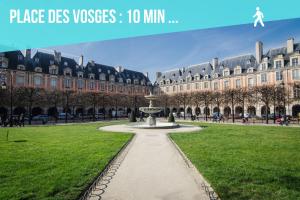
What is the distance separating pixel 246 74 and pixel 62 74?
3647 centimetres

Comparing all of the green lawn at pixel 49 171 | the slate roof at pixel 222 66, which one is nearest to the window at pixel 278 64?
the slate roof at pixel 222 66

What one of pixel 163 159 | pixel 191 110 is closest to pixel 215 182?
pixel 163 159

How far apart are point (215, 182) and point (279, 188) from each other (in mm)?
1315

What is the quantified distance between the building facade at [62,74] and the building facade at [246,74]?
10413mm

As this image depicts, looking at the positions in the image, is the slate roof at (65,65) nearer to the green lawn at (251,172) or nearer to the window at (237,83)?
the window at (237,83)

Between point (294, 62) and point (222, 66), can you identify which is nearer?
point (294, 62)

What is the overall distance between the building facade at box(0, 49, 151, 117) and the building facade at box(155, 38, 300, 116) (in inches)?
410

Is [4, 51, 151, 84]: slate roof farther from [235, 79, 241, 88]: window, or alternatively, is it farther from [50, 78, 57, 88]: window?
[235, 79, 241, 88]: window

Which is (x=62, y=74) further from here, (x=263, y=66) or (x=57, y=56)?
(x=263, y=66)

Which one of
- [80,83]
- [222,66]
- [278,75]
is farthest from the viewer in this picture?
[222,66]

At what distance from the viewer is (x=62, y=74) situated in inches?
2025

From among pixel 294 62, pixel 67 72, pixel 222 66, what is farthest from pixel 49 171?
pixel 222 66

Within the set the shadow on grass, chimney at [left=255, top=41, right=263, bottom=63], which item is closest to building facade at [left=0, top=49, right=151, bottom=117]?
chimney at [left=255, top=41, right=263, bottom=63]

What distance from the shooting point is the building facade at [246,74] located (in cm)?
4247
